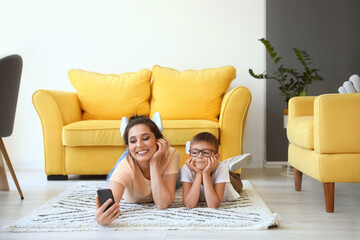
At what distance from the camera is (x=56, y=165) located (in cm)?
309

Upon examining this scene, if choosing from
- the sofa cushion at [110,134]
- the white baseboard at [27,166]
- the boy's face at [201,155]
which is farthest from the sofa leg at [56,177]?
the boy's face at [201,155]

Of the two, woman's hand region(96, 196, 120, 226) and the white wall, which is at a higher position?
the white wall

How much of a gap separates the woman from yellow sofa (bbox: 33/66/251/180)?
36.6 inches

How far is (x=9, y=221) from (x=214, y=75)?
6.74ft

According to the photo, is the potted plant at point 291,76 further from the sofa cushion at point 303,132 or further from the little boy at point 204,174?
the little boy at point 204,174

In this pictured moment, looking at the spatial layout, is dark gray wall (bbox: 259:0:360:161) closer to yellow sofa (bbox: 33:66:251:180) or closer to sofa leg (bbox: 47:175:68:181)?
yellow sofa (bbox: 33:66:251:180)

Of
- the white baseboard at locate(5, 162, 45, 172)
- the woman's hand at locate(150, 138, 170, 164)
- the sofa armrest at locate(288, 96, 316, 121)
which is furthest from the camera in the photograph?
the white baseboard at locate(5, 162, 45, 172)

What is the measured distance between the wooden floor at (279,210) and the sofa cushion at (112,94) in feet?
1.96

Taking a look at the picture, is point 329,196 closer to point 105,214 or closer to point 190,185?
point 190,185

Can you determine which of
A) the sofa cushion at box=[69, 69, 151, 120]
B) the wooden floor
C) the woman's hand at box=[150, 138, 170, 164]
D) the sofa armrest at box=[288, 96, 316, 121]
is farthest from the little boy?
the sofa cushion at box=[69, 69, 151, 120]

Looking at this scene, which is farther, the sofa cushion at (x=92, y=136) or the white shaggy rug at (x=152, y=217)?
the sofa cushion at (x=92, y=136)

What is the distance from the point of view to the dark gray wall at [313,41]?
3.78m

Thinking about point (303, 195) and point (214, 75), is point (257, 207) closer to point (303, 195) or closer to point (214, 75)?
point (303, 195)

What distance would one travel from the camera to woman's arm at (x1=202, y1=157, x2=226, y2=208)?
196 cm
